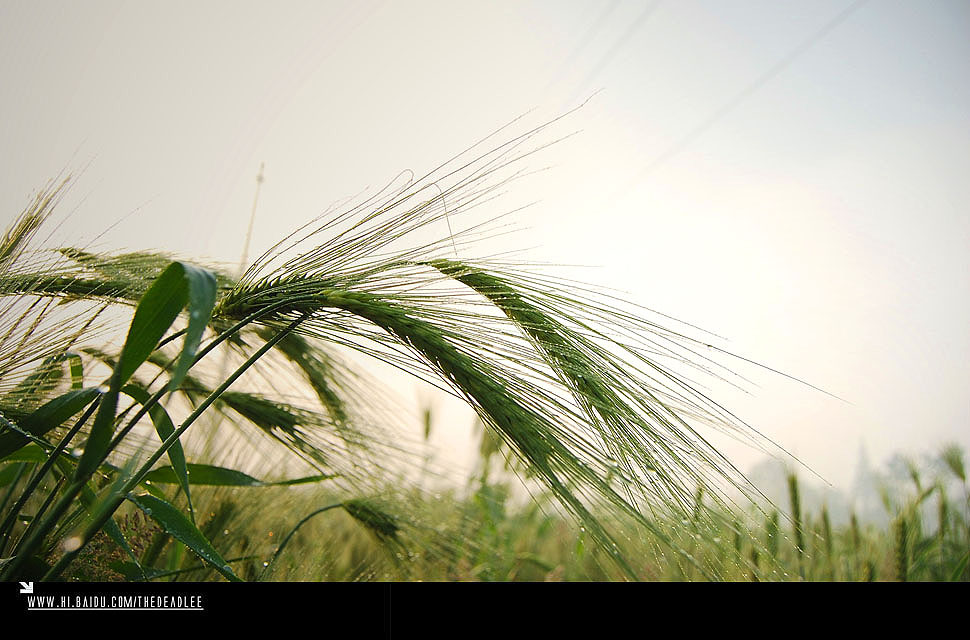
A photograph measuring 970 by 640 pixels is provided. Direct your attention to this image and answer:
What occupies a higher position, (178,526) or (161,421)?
(161,421)

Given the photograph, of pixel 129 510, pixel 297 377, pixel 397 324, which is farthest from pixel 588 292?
pixel 129 510

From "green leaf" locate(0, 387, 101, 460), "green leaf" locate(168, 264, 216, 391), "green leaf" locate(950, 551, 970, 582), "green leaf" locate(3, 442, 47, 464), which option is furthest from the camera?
"green leaf" locate(950, 551, 970, 582)

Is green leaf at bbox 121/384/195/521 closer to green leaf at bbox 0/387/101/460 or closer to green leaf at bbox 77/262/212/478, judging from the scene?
green leaf at bbox 0/387/101/460

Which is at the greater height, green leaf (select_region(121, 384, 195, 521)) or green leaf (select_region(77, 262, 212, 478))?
green leaf (select_region(77, 262, 212, 478))

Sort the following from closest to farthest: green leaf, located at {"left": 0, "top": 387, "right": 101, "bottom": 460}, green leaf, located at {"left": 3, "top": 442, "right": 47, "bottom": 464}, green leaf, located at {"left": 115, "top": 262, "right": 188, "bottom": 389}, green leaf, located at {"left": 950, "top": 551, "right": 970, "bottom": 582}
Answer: green leaf, located at {"left": 115, "top": 262, "right": 188, "bottom": 389} < green leaf, located at {"left": 0, "top": 387, "right": 101, "bottom": 460} < green leaf, located at {"left": 3, "top": 442, "right": 47, "bottom": 464} < green leaf, located at {"left": 950, "top": 551, "right": 970, "bottom": 582}

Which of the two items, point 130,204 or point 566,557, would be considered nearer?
point 130,204

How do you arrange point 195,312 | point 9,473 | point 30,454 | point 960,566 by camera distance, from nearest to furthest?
point 195,312, point 30,454, point 9,473, point 960,566

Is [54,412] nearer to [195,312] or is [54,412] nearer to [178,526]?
[178,526]

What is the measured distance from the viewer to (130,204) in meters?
1.08

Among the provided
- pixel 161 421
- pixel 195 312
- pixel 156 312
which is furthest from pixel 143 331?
pixel 161 421

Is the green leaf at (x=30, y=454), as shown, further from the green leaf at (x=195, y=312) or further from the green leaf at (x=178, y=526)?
the green leaf at (x=195, y=312)

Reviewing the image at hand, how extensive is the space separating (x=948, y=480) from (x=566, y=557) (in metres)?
1.42

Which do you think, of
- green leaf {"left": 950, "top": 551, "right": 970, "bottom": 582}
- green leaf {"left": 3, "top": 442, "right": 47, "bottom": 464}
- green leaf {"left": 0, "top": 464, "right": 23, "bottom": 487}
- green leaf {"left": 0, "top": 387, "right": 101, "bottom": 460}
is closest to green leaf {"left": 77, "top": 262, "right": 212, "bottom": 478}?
→ green leaf {"left": 0, "top": 387, "right": 101, "bottom": 460}
